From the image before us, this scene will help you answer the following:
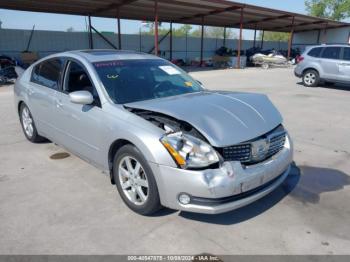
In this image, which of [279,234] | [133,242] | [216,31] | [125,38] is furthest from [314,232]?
[216,31]

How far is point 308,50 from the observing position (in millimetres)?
12570

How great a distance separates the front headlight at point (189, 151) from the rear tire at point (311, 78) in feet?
37.5

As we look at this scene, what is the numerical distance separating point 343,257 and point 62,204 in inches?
110

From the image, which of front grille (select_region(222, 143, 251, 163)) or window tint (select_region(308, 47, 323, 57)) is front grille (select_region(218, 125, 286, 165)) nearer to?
front grille (select_region(222, 143, 251, 163))

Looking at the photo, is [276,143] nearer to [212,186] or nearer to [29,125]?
[212,186]

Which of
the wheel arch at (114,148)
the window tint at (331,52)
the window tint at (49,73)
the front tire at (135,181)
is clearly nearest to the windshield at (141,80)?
the wheel arch at (114,148)

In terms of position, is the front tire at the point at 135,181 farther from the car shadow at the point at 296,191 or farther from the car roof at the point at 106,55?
the car roof at the point at 106,55

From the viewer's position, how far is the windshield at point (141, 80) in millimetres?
3621

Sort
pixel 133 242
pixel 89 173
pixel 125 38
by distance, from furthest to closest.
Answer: pixel 125 38 < pixel 89 173 < pixel 133 242

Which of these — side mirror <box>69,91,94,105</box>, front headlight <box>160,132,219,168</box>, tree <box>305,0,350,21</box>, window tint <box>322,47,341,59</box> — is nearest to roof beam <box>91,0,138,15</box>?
window tint <box>322,47,341,59</box>

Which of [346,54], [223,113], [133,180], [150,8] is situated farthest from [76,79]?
[150,8]

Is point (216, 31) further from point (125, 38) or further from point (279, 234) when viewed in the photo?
point (279, 234)

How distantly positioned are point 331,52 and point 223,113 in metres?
10.7

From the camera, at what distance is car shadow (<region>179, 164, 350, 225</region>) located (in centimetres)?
310
